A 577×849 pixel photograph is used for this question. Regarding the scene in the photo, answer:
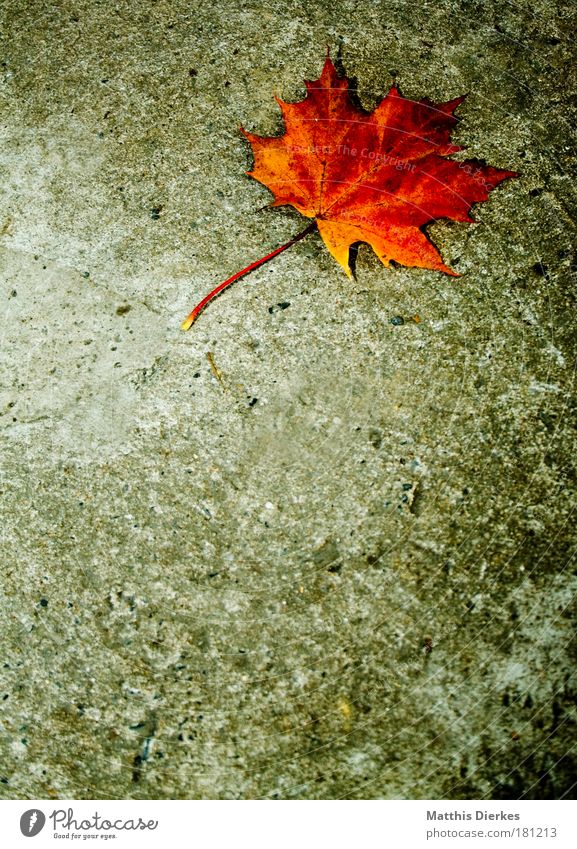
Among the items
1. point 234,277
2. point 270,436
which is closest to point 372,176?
point 234,277

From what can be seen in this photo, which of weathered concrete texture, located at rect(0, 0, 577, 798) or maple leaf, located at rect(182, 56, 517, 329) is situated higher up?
maple leaf, located at rect(182, 56, 517, 329)

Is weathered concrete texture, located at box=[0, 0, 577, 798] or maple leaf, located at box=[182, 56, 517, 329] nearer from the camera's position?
weathered concrete texture, located at box=[0, 0, 577, 798]

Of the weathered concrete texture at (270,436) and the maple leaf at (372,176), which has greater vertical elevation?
the maple leaf at (372,176)

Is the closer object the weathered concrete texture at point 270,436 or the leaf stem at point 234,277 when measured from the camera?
the weathered concrete texture at point 270,436

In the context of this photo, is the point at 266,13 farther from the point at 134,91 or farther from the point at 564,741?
the point at 564,741
